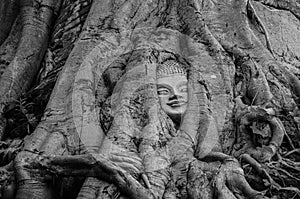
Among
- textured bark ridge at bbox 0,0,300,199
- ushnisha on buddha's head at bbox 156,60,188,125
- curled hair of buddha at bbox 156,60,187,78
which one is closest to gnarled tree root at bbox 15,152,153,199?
textured bark ridge at bbox 0,0,300,199

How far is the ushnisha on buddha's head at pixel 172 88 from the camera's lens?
527 centimetres

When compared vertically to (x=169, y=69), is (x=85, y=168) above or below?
below

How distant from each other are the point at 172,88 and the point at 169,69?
178mm

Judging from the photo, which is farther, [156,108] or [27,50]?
[27,50]

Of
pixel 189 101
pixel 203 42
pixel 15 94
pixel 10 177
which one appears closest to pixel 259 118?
pixel 189 101

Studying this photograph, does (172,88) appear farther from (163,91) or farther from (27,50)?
(27,50)

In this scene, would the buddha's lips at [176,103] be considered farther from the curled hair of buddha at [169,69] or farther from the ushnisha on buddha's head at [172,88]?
the curled hair of buddha at [169,69]

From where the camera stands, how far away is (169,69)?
18.1ft

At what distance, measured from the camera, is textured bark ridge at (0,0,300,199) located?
4.70 m

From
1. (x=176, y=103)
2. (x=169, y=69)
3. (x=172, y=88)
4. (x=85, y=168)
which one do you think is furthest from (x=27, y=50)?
(x=85, y=168)

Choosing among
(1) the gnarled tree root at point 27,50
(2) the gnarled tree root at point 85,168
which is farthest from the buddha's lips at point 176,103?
(1) the gnarled tree root at point 27,50

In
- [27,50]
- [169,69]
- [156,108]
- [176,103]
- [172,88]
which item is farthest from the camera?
[27,50]

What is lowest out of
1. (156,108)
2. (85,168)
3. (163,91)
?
(85,168)

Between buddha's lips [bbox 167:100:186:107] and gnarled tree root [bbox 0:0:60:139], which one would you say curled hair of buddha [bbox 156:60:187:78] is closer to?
buddha's lips [bbox 167:100:186:107]
